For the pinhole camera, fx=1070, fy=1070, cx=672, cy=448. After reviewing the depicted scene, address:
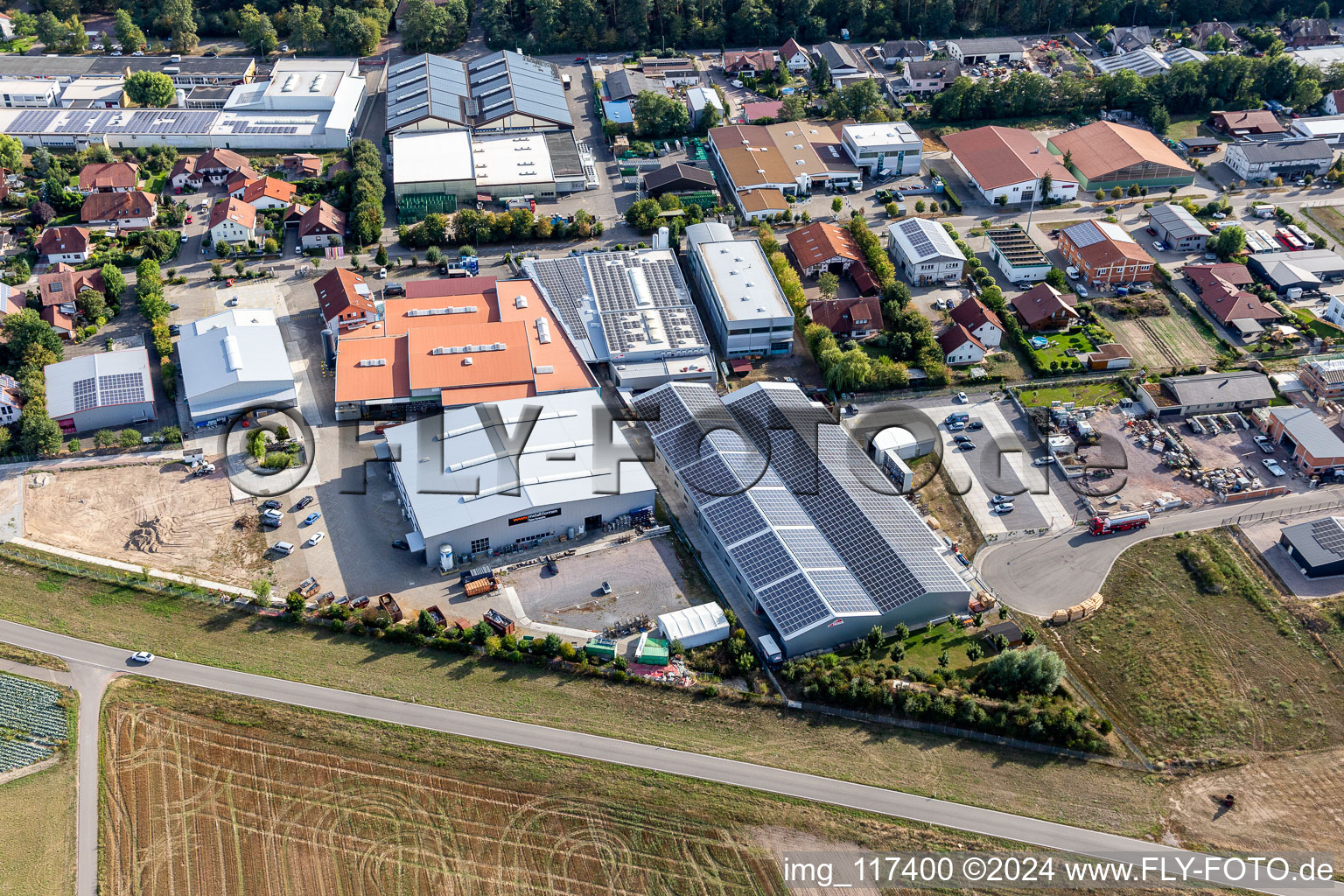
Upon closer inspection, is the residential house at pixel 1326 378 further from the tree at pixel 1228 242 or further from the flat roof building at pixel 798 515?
the flat roof building at pixel 798 515

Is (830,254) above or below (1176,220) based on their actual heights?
below

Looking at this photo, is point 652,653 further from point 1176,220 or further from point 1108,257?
point 1176,220

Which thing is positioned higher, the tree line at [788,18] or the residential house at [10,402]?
the tree line at [788,18]

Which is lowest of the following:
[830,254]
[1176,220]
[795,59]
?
[830,254]

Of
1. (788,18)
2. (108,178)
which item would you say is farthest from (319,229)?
(788,18)

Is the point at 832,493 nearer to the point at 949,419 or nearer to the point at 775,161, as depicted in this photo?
the point at 949,419

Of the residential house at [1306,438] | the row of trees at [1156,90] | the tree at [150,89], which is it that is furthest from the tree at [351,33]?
the residential house at [1306,438]

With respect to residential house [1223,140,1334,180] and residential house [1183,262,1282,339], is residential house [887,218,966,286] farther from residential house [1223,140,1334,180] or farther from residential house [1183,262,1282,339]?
residential house [1223,140,1334,180]
